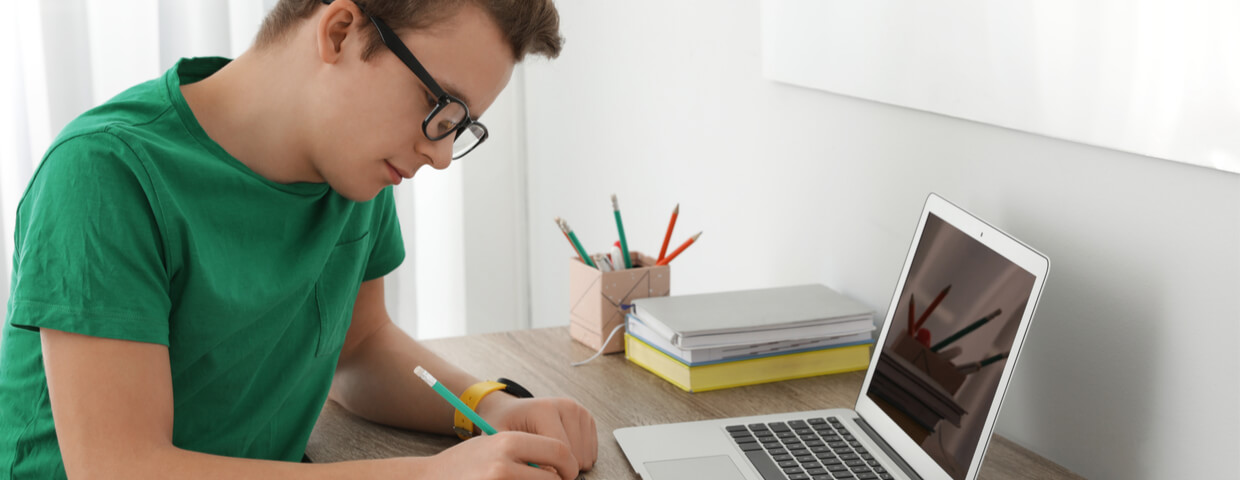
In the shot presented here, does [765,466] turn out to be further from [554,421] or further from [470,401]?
[470,401]

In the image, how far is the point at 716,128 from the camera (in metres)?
1.54

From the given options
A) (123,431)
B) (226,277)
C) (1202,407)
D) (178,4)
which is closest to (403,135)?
(226,277)

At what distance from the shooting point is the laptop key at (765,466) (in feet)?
2.95

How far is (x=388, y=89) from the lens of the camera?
835mm

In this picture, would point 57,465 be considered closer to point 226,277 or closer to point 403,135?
point 226,277

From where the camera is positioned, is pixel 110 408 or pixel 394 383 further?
pixel 394 383

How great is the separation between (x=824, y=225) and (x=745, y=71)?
10.7 inches

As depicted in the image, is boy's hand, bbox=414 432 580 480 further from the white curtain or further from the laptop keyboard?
the white curtain

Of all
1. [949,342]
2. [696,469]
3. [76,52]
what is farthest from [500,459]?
[76,52]

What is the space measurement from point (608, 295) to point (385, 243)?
0.96 ft

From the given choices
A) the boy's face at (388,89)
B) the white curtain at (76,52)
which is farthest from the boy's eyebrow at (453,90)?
the white curtain at (76,52)

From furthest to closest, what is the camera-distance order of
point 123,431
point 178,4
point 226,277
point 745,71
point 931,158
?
point 178,4 → point 745,71 → point 931,158 → point 226,277 → point 123,431

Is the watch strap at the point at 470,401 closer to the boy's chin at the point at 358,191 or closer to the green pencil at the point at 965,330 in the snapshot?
the boy's chin at the point at 358,191

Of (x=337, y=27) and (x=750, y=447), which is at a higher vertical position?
(x=337, y=27)
